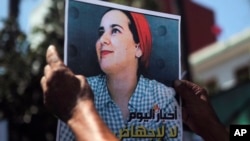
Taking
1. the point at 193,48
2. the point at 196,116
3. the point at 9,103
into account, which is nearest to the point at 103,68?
the point at 196,116

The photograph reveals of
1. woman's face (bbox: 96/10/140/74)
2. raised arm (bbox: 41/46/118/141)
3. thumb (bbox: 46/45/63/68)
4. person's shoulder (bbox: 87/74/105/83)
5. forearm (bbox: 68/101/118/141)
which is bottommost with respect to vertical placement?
forearm (bbox: 68/101/118/141)

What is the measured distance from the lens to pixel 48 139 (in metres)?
11.8

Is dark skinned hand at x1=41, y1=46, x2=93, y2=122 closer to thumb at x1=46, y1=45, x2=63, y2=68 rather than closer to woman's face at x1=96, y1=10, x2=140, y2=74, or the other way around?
thumb at x1=46, y1=45, x2=63, y2=68

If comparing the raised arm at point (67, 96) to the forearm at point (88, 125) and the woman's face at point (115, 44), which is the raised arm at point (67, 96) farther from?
the woman's face at point (115, 44)

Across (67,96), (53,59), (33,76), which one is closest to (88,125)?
(67,96)

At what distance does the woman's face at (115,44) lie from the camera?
2.58 meters

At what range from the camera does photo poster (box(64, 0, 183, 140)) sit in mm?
2488

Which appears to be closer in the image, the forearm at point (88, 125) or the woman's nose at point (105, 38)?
the forearm at point (88, 125)

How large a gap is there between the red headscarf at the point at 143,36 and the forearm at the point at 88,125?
0.54m

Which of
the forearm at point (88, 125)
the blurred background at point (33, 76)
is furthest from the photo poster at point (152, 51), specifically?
the blurred background at point (33, 76)

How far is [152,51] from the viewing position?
9.07ft

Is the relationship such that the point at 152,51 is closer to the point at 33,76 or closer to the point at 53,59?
the point at 53,59

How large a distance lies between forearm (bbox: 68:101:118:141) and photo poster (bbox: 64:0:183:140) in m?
0.26

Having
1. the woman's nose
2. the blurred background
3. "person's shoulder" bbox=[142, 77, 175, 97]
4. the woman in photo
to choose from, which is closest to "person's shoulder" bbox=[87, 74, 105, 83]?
the woman in photo
